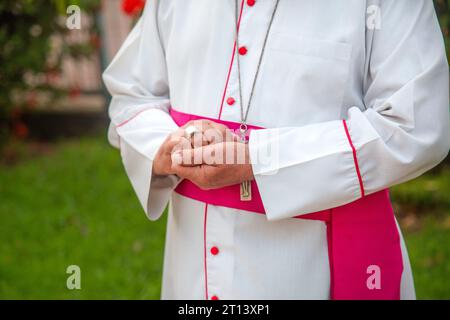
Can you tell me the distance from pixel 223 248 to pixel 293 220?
245mm

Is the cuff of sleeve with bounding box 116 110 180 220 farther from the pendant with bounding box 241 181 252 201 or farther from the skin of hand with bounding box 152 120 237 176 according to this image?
the pendant with bounding box 241 181 252 201

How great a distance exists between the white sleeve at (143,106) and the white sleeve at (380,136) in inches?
16.6

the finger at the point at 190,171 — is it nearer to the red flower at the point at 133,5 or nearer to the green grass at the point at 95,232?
the red flower at the point at 133,5

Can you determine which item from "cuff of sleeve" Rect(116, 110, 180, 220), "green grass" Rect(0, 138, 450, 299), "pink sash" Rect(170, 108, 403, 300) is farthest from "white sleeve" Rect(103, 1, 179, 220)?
"green grass" Rect(0, 138, 450, 299)

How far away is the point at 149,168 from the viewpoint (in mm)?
2002

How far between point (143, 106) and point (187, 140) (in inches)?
13.2

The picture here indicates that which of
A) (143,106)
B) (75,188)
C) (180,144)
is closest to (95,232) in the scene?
(75,188)

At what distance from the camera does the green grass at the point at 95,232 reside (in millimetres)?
3744

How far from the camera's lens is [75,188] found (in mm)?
5297

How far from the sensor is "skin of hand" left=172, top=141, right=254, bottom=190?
5.69 ft

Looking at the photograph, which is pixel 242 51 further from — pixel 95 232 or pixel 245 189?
pixel 95 232

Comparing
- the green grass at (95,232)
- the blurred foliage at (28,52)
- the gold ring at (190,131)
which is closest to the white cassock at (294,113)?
the gold ring at (190,131)
